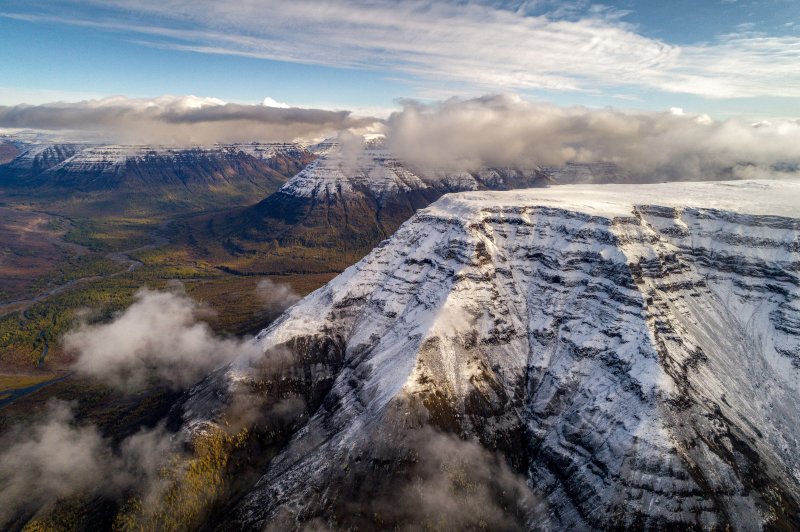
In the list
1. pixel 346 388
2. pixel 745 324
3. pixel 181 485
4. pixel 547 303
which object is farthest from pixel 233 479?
pixel 745 324

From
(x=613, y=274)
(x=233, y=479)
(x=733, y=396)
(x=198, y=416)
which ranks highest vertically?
(x=613, y=274)

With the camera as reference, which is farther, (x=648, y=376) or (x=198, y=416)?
(x=198, y=416)

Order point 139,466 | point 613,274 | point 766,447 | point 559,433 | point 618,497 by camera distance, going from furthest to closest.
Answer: point 613,274
point 139,466
point 559,433
point 766,447
point 618,497

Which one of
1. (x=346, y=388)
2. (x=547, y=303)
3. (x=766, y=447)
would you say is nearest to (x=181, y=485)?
(x=346, y=388)

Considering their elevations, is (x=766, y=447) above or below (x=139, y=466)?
above

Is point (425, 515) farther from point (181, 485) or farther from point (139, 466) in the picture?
point (139, 466)

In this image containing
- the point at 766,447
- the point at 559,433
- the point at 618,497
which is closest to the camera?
the point at 618,497
